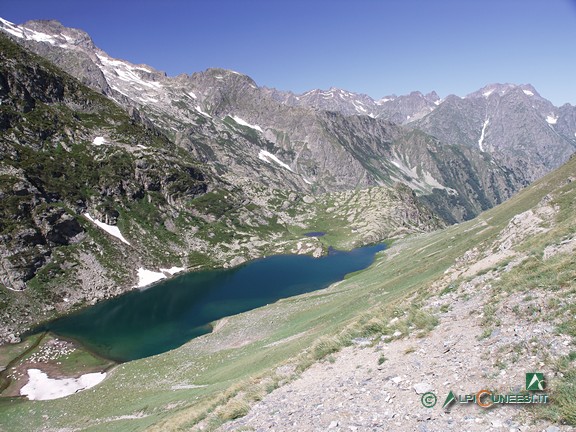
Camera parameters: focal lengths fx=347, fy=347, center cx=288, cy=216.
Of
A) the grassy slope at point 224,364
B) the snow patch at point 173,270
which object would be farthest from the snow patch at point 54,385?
the snow patch at point 173,270

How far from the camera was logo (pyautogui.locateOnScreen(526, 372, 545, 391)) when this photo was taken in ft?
35.4

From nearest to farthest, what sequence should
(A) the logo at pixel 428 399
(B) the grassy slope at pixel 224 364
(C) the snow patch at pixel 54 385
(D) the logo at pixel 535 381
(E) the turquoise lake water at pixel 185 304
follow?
(D) the logo at pixel 535 381 < (A) the logo at pixel 428 399 < (B) the grassy slope at pixel 224 364 < (C) the snow patch at pixel 54 385 < (E) the turquoise lake water at pixel 185 304

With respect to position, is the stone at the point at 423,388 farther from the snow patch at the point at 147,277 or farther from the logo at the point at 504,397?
the snow patch at the point at 147,277

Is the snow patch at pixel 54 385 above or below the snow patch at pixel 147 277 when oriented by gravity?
below

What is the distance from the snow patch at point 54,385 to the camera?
214 feet

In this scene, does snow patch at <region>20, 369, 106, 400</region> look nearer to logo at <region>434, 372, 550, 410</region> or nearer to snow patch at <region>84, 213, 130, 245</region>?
logo at <region>434, 372, 550, 410</region>

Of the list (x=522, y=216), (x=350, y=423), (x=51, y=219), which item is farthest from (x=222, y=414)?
(x=51, y=219)

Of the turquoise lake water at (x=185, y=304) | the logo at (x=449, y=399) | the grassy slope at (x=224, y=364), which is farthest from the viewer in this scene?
the turquoise lake water at (x=185, y=304)

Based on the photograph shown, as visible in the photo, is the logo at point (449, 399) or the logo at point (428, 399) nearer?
the logo at point (449, 399)

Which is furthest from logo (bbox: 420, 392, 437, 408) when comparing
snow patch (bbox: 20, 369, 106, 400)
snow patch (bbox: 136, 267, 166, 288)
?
snow patch (bbox: 136, 267, 166, 288)

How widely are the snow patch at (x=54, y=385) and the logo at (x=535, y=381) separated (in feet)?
243

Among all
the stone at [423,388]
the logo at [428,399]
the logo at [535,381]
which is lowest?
the logo at [428,399]

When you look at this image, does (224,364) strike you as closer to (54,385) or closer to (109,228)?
(54,385)

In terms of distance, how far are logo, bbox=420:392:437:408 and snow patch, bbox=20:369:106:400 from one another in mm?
70894
